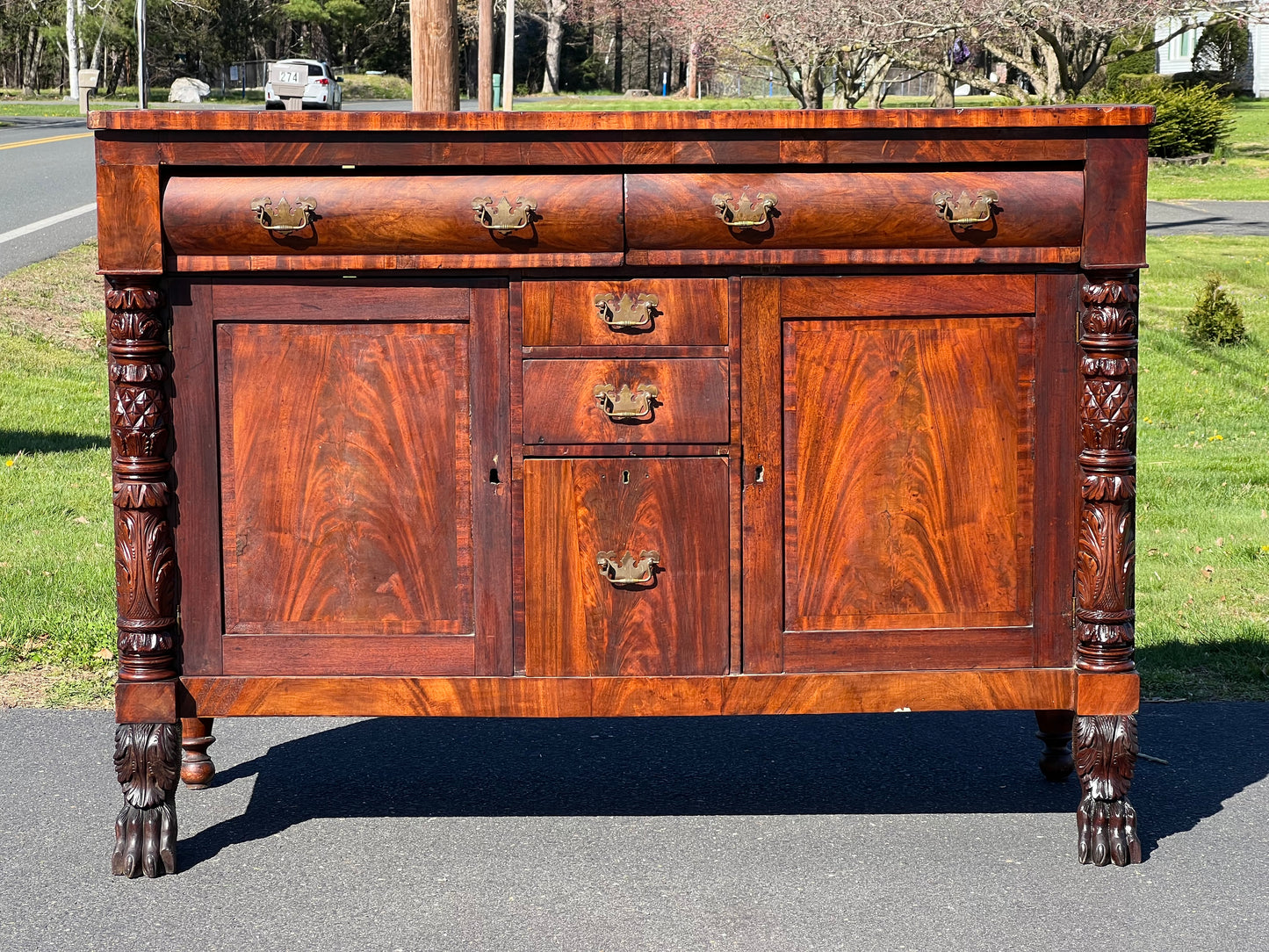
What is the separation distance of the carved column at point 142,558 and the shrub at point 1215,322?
877 cm

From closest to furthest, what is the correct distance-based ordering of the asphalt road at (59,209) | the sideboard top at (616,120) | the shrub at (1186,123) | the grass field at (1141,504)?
1. the sideboard top at (616,120)
2. the grass field at (1141,504)
3. the asphalt road at (59,209)
4. the shrub at (1186,123)

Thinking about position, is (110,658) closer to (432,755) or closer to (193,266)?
(432,755)

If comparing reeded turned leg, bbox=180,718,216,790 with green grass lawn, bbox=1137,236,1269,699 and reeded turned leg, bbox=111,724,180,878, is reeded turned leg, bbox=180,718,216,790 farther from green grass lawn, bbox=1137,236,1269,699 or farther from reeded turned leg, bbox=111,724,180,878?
green grass lawn, bbox=1137,236,1269,699

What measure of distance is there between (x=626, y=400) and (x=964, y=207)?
2.67 ft

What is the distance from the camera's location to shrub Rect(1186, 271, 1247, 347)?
404 inches

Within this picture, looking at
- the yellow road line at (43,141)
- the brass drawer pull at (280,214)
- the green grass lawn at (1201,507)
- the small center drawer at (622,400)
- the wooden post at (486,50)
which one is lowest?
the green grass lawn at (1201,507)

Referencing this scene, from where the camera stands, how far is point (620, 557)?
3.19 metres

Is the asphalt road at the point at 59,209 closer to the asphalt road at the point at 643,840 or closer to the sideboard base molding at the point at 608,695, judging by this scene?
the asphalt road at the point at 643,840

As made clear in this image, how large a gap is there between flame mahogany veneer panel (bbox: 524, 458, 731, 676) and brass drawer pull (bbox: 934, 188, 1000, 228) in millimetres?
701

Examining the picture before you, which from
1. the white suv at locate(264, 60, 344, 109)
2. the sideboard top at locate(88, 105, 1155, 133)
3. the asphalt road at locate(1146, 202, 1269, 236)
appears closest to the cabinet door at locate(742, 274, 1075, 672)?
the sideboard top at locate(88, 105, 1155, 133)

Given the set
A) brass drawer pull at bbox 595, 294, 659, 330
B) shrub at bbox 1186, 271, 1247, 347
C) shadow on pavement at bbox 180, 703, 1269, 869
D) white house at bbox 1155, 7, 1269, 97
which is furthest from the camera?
white house at bbox 1155, 7, 1269, 97

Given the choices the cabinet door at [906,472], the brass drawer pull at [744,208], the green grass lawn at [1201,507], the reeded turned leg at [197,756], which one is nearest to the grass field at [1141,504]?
the green grass lawn at [1201,507]

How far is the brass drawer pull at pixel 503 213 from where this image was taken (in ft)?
10.0

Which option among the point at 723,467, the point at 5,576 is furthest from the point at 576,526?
the point at 5,576
